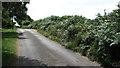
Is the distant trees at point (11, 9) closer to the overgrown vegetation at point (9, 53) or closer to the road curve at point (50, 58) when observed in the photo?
the overgrown vegetation at point (9, 53)

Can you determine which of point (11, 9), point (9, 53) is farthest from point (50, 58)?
point (11, 9)

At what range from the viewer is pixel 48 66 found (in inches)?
294

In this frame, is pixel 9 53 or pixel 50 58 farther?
pixel 50 58

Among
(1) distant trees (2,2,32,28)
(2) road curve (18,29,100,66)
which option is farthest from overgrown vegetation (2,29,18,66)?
(1) distant trees (2,2,32,28)

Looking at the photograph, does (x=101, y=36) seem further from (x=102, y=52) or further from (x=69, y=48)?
(x=69, y=48)

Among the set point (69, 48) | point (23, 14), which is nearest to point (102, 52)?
point (69, 48)

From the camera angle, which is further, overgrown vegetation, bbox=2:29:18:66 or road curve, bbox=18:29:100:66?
road curve, bbox=18:29:100:66

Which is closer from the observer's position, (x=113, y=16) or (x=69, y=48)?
(x=113, y=16)

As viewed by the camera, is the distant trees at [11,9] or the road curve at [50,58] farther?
the distant trees at [11,9]

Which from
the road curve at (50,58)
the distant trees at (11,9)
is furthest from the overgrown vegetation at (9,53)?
the distant trees at (11,9)

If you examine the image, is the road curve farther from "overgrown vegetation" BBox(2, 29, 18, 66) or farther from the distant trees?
the distant trees

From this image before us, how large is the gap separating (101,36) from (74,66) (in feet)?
7.82

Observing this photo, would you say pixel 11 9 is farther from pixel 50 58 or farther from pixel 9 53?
pixel 50 58

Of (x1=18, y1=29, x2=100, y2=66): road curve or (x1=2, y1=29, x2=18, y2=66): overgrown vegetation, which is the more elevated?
(x1=2, y1=29, x2=18, y2=66): overgrown vegetation
